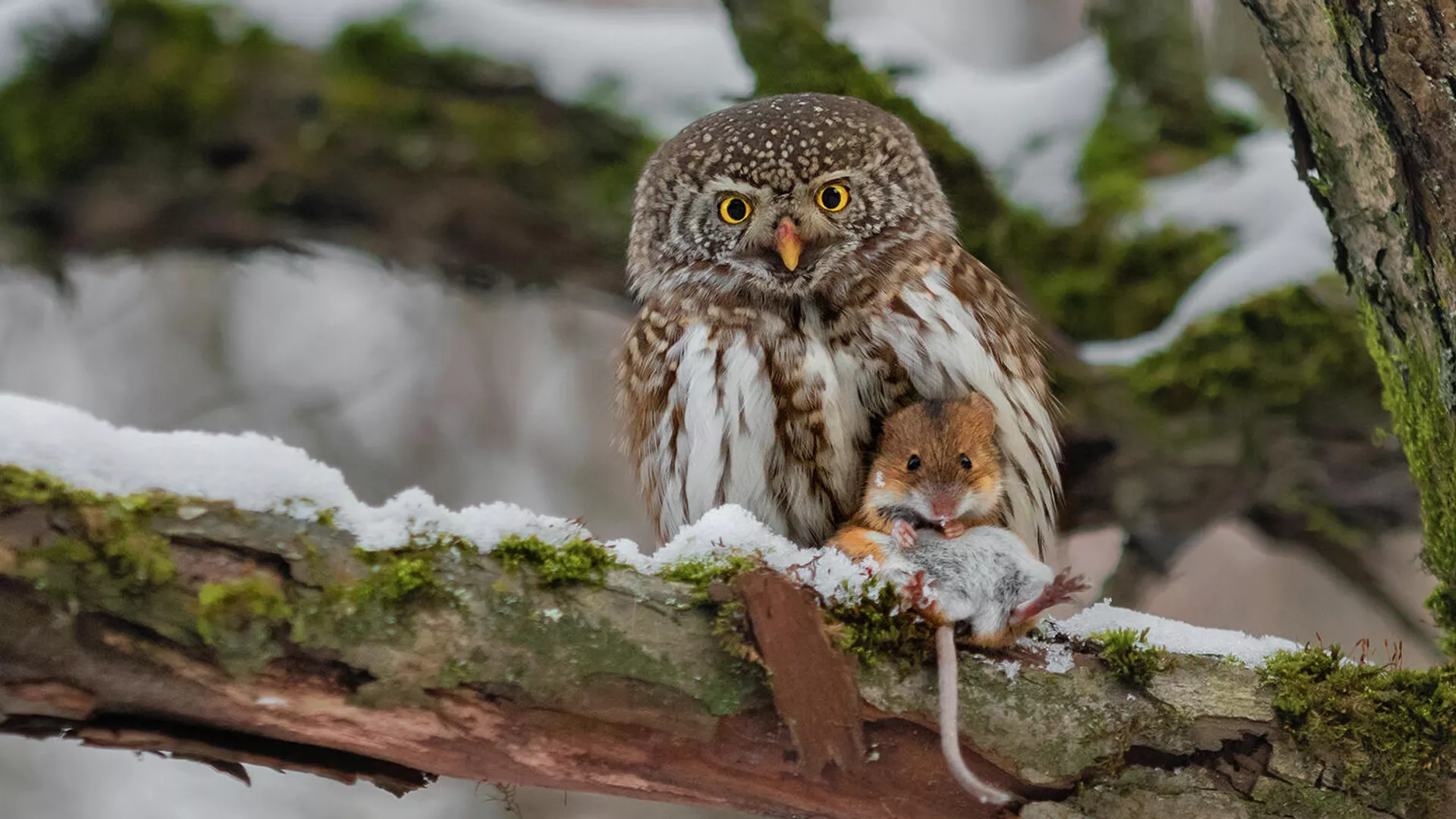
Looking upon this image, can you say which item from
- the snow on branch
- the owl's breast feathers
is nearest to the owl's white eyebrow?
the owl's breast feathers

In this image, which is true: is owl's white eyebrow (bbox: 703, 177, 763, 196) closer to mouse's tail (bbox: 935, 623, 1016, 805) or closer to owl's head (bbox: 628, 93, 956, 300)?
owl's head (bbox: 628, 93, 956, 300)

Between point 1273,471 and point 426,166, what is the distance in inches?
117

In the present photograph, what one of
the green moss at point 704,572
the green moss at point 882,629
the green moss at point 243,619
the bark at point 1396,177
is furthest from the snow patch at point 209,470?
the bark at point 1396,177

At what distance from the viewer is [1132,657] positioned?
217 cm

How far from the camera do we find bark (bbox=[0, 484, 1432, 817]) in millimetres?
1771

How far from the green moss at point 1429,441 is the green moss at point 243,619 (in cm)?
218

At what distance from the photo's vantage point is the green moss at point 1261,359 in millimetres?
3828

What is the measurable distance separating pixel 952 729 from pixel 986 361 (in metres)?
1.08

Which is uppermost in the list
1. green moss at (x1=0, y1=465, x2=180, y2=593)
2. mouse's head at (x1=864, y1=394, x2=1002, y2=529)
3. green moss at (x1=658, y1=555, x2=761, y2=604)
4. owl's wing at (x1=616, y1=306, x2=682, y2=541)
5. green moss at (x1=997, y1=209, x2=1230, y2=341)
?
green moss at (x1=997, y1=209, x2=1230, y2=341)

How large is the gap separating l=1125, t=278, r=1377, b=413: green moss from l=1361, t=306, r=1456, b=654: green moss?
1073 millimetres

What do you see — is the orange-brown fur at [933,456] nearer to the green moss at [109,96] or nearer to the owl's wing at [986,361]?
the owl's wing at [986,361]

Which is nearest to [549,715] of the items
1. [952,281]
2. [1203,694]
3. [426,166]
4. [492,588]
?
[492,588]

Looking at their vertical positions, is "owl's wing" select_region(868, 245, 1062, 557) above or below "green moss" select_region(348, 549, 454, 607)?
above

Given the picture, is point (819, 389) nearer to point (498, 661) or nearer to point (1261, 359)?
point (498, 661)
